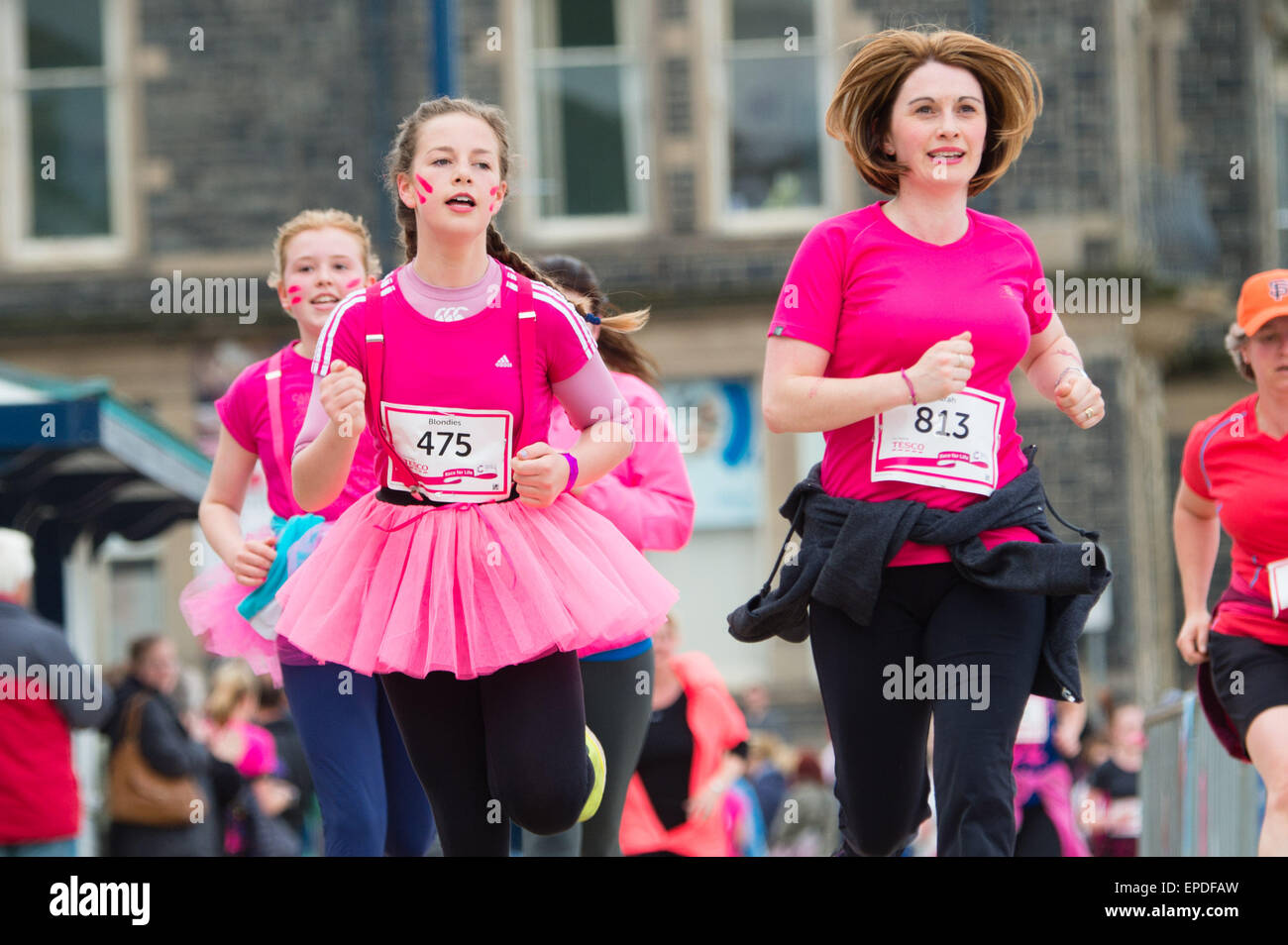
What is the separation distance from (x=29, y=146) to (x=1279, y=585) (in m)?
16.4

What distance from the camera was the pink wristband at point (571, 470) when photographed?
15.5 ft

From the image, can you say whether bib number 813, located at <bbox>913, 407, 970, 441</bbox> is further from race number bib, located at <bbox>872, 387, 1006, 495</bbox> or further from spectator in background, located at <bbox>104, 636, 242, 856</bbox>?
spectator in background, located at <bbox>104, 636, 242, 856</bbox>

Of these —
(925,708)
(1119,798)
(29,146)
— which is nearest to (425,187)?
(925,708)

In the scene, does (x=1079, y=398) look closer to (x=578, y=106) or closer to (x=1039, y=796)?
(x=1039, y=796)

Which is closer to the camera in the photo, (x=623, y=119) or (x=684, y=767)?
(x=684, y=767)

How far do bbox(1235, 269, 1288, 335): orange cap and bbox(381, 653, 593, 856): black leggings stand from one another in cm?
226

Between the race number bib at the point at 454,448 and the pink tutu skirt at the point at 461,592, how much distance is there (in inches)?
1.9

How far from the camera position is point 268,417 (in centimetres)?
587

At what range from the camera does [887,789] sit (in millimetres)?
4969

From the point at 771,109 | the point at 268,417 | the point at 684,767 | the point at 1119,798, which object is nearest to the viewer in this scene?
the point at 268,417

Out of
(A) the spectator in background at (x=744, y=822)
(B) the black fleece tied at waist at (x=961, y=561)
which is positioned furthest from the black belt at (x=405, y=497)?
(A) the spectator in background at (x=744, y=822)
